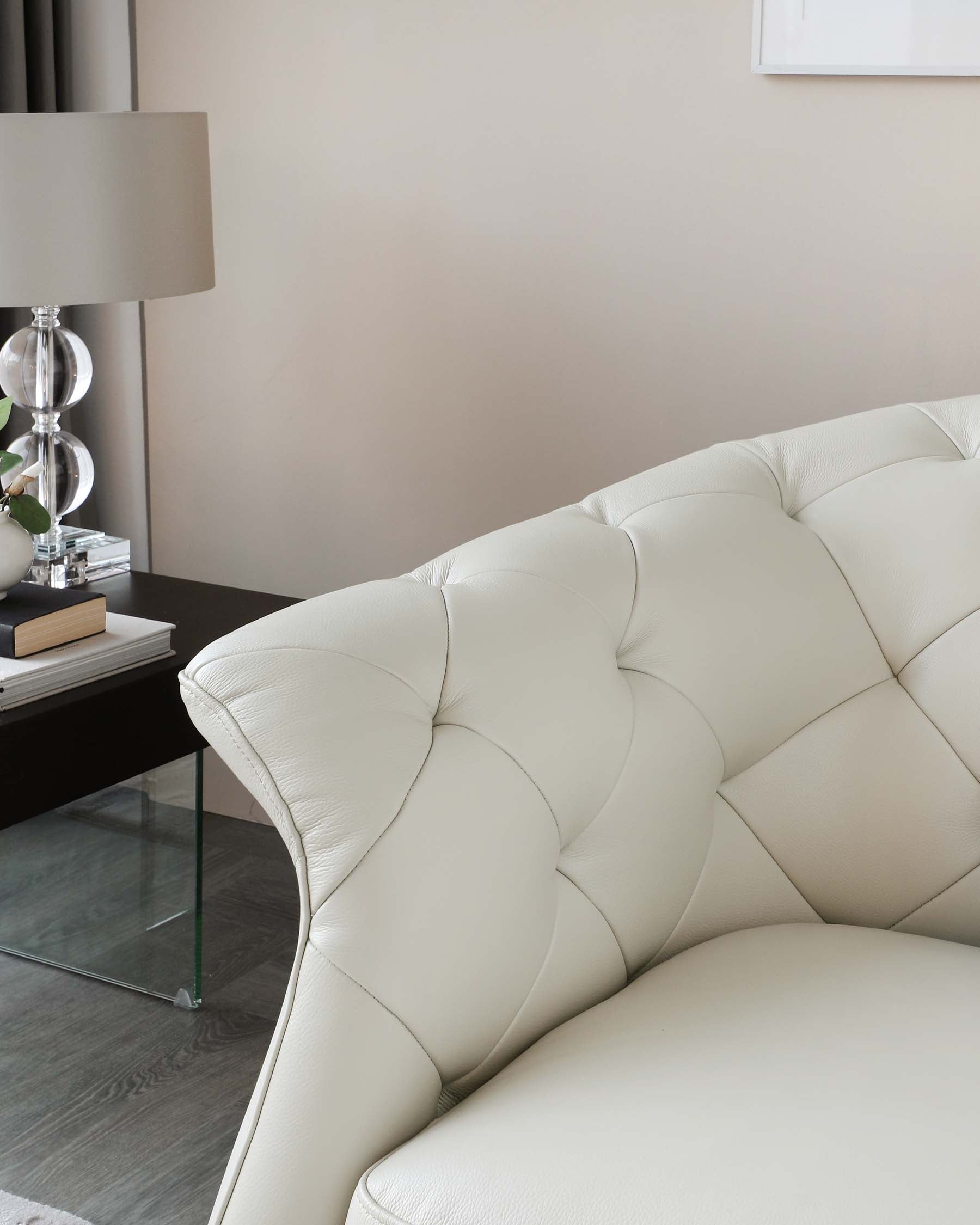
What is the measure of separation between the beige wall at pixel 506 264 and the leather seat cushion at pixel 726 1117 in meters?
1.08

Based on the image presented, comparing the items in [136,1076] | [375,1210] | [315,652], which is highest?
[315,652]

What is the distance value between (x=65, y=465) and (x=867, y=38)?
1273 millimetres

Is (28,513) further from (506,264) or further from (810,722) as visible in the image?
(810,722)

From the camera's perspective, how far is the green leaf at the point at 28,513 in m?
1.70

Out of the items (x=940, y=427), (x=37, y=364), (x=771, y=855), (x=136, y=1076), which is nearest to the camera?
(x=771, y=855)

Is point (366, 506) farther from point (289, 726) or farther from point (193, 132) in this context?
point (289, 726)

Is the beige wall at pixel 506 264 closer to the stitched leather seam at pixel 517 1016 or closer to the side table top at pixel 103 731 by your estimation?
the side table top at pixel 103 731

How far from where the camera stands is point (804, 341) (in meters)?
1.93

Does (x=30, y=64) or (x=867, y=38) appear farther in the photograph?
(x=30, y=64)

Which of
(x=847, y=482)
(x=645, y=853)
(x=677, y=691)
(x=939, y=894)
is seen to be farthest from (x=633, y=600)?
(x=939, y=894)

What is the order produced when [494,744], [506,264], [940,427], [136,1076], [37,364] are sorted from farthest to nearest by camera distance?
[506,264] → [37,364] → [136,1076] → [940,427] → [494,744]

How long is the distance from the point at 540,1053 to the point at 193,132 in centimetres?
136

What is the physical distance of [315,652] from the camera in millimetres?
944

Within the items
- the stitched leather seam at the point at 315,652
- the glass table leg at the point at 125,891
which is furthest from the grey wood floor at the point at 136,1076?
the stitched leather seam at the point at 315,652
